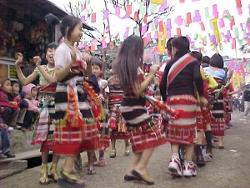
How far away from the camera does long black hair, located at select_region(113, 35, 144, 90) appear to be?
15.6 feet

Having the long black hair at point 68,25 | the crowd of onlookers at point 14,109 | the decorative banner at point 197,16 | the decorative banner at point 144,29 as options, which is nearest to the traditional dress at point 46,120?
the long black hair at point 68,25

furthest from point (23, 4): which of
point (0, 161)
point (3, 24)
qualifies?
point (0, 161)

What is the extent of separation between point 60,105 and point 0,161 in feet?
A: 7.36

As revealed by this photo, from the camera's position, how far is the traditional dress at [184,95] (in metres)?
5.27

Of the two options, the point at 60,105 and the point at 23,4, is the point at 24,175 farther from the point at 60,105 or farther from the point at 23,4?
the point at 23,4

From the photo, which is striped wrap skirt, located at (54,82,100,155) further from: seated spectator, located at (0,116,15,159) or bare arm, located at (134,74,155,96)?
seated spectator, located at (0,116,15,159)

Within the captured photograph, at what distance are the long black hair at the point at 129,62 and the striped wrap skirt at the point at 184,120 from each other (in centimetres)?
75

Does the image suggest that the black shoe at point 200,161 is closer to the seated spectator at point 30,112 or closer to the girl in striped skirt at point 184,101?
the girl in striped skirt at point 184,101

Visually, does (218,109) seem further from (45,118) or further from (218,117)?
(45,118)

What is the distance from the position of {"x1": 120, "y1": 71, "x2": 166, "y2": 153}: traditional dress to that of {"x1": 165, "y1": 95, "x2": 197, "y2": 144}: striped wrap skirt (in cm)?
51

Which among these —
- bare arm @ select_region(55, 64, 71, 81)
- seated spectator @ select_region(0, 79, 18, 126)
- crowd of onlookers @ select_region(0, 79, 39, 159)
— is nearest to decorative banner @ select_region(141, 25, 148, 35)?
crowd of onlookers @ select_region(0, 79, 39, 159)

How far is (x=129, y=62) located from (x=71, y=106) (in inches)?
35.3

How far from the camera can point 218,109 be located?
24.3 ft

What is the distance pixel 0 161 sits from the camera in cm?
614
